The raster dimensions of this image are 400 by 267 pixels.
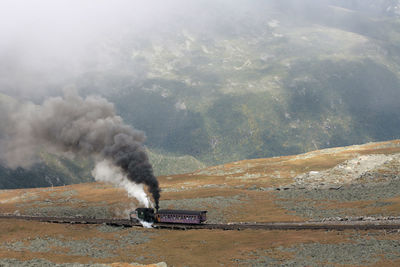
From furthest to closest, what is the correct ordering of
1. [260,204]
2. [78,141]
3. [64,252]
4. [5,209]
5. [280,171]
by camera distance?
1. [280,171]
2. [5,209]
3. [260,204]
4. [78,141]
5. [64,252]

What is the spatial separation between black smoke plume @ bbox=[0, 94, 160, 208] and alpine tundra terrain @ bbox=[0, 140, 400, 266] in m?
11.6

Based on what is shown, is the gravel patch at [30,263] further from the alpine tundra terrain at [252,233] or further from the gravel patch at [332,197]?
the gravel patch at [332,197]

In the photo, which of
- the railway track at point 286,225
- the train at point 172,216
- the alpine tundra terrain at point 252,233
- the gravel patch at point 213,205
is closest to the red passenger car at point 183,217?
the train at point 172,216

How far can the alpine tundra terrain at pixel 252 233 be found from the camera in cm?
4844

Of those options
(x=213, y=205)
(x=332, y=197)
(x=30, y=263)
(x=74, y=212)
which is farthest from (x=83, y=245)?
(x=332, y=197)

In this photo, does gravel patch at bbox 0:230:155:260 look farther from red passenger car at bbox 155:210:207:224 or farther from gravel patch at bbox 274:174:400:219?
gravel patch at bbox 274:174:400:219

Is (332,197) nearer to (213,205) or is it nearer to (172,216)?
(213,205)

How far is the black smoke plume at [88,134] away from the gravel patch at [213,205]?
15474 millimetres

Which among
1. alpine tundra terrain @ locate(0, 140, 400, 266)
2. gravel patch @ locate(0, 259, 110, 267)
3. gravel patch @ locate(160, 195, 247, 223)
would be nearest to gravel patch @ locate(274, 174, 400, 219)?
alpine tundra terrain @ locate(0, 140, 400, 266)

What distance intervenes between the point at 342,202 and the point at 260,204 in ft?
65.1

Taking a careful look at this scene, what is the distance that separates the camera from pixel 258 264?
152 ft

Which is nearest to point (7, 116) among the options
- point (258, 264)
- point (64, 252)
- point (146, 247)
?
point (64, 252)

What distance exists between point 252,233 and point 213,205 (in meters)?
30.8

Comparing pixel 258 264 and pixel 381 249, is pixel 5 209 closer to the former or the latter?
pixel 258 264
